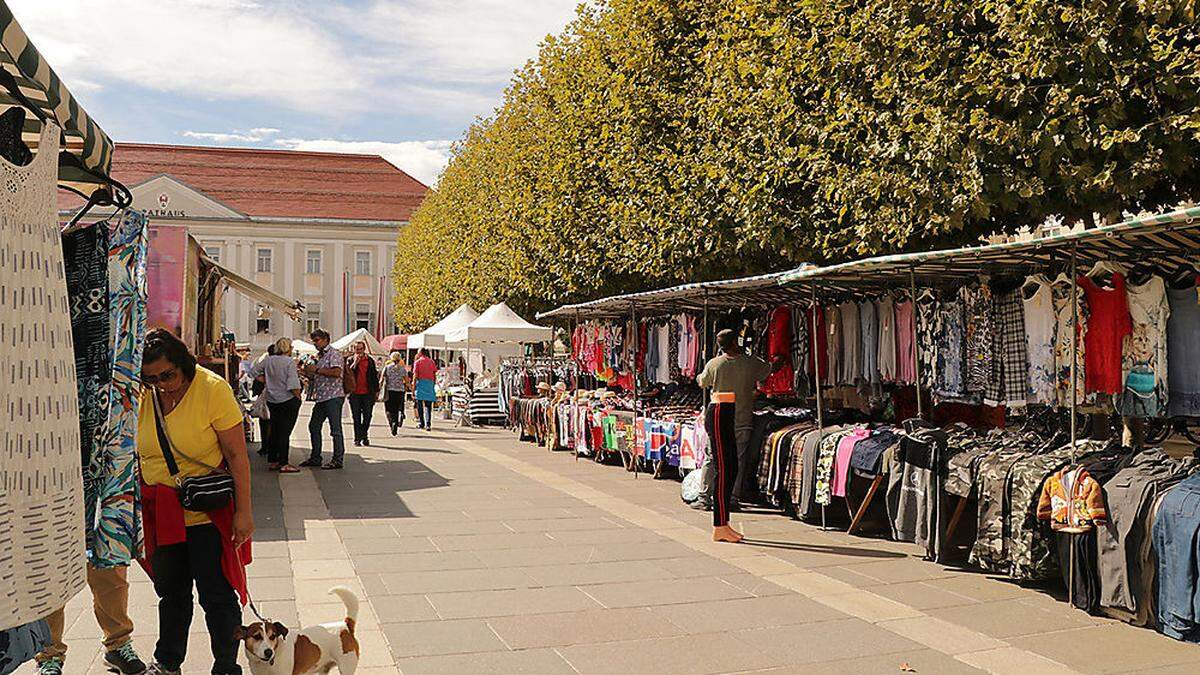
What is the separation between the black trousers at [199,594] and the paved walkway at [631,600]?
0.55 m

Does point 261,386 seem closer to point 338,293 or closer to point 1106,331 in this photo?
point 1106,331

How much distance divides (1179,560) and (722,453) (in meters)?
3.79

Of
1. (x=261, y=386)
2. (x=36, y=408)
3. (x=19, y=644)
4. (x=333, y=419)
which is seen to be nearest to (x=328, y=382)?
(x=333, y=419)

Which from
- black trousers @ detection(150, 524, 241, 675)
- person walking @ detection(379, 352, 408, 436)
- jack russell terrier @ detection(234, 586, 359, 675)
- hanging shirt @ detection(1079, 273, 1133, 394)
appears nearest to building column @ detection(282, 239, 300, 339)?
person walking @ detection(379, 352, 408, 436)

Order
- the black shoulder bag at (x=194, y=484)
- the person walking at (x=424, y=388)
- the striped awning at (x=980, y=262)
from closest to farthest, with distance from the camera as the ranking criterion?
the black shoulder bag at (x=194, y=484), the striped awning at (x=980, y=262), the person walking at (x=424, y=388)

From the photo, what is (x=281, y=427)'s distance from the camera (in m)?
14.5

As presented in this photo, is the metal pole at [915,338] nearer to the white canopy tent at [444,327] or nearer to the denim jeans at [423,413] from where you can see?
the denim jeans at [423,413]

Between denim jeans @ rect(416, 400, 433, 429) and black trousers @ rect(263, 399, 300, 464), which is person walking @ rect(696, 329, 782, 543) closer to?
black trousers @ rect(263, 399, 300, 464)

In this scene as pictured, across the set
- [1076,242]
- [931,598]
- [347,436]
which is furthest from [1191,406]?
[347,436]

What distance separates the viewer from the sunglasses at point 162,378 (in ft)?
15.2

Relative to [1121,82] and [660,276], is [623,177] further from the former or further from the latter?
[1121,82]

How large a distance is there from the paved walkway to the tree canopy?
3.33 metres

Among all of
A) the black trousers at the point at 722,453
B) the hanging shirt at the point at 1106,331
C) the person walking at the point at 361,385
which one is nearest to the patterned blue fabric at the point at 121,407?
the black trousers at the point at 722,453

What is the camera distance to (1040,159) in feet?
29.1
